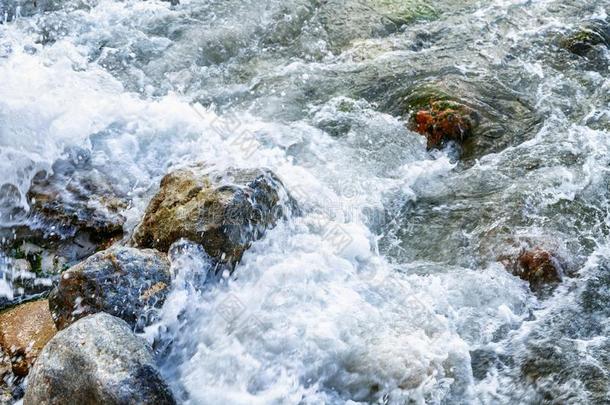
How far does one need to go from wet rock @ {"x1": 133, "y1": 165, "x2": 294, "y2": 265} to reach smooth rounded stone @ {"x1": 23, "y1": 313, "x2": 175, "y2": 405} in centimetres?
109

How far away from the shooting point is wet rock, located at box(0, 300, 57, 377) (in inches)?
165

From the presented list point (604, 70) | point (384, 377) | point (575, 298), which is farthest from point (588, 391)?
point (604, 70)

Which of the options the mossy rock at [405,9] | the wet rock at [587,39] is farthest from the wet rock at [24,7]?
the wet rock at [587,39]

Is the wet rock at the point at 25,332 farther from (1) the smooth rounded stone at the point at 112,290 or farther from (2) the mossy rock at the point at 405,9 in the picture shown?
(2) the mossy rock at the point at 405,9

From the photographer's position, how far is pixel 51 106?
20.5 ft

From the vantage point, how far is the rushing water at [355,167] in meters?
4.43

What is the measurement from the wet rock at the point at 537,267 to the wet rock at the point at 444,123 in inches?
72.9

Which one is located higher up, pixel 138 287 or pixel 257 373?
pixel 138 287

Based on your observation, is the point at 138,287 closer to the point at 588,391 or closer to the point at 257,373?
the point at 257,373

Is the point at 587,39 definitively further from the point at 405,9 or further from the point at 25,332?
the point at 25,332

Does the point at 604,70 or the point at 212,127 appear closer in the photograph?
the point at 212,127

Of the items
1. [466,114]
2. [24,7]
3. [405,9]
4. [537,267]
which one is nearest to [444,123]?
[466,114]

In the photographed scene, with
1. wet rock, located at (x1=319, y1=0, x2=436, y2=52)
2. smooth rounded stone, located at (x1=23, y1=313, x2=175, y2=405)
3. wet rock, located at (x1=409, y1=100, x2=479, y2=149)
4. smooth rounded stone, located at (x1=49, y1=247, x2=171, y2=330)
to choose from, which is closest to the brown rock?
wet rock, located at (x1=409, y1=100, x2=479, y2=149)

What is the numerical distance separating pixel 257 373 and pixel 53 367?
51.8 inches
